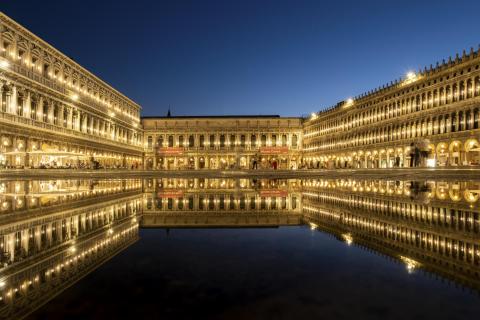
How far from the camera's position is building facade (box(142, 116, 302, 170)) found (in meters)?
113

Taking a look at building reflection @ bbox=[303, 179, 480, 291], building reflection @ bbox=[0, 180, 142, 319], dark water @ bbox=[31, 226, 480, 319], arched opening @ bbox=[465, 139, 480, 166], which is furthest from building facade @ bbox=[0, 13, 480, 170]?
dark water @ bbox=[31, 226, 480, 319]

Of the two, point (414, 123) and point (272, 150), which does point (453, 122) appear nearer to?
point (414, 123)

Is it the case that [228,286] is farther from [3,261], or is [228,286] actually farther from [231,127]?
[231,127]

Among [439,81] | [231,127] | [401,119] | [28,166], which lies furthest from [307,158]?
[28,166]

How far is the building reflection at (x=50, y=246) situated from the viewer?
3.55 metres

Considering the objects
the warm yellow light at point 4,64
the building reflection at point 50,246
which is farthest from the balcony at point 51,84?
the building reflection at point 50,246

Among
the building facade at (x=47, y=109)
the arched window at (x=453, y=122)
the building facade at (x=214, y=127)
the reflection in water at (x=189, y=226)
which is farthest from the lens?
the arched window at (x=453, y=122)

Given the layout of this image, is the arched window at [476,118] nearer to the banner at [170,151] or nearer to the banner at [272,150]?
the banner at [272,150]

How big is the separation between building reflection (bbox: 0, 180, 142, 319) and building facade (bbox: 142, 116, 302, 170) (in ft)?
337

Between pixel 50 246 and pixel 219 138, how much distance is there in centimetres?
10928

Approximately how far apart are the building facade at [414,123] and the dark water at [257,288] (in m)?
45.0

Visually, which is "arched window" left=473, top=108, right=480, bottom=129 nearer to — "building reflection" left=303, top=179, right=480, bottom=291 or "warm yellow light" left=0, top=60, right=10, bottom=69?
"building reflection" left=303, top=179, right=480, bottom=291

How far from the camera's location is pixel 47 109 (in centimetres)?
5372

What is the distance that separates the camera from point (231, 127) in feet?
374
